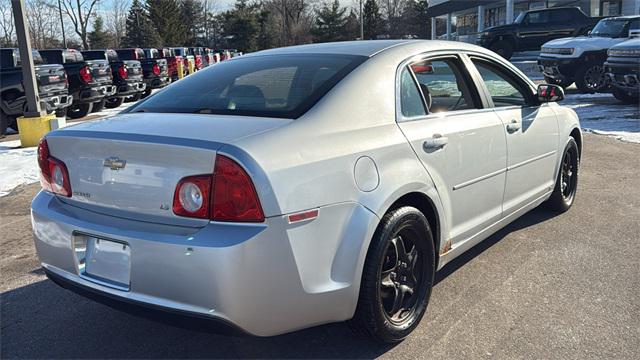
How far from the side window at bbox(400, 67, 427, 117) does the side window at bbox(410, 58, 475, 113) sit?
0.24 ft

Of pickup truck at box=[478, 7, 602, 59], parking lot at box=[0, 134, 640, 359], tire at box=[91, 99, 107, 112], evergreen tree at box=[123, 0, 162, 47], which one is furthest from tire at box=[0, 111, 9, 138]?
evergreen tree at box=[123, 0, 162, 47]

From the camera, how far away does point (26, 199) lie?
6477mm

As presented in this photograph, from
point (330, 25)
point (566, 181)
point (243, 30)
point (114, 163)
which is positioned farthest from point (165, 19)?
point (114, 163)

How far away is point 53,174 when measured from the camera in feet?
9.59

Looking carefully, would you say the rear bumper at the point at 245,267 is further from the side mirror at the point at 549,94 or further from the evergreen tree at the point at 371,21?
the evergreen tree at the point at 371,21

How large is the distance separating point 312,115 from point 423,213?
3.08 ft

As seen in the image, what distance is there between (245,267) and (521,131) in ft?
8.65

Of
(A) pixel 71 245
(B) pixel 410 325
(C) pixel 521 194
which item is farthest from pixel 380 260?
(C) pixel 521 194

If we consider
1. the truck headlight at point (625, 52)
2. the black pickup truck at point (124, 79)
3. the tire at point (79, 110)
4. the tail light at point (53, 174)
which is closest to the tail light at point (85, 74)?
the tire at point (79, 110)

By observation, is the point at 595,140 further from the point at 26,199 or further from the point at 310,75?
the point at 26,199

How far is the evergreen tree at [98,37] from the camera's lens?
209ft

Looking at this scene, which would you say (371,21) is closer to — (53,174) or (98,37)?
(98,37)

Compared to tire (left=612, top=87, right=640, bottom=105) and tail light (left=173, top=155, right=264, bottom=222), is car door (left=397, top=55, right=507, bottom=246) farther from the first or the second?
tire (left=612, top=87, right=640, bottom=105)

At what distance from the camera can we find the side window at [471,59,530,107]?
4.08 m
